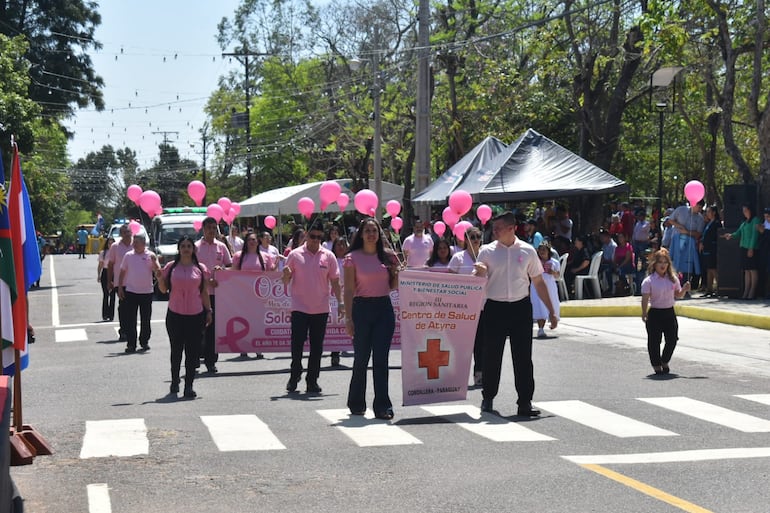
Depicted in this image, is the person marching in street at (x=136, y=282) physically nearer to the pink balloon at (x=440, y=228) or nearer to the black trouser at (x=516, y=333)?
the black trouser at (x=516, y=333)

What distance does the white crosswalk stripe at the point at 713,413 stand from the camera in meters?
10.7

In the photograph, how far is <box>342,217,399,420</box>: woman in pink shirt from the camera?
11.4 meters

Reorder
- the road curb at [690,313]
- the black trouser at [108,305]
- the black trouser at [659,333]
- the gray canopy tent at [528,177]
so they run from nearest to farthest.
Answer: the black trouser at [659,333]
the road curb at [690,313]
the black trouser at [108,305]
the gray canopy tent at [528,177]

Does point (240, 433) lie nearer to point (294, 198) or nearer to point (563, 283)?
point (563, 283)

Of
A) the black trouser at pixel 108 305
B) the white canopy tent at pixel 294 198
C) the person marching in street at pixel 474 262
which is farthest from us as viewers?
the white canopy tent at pixel 294 198

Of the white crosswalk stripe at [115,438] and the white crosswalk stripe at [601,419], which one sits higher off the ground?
the white crosswalk stripe at [601,419]

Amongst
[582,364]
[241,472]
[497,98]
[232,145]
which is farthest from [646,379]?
[232,145]

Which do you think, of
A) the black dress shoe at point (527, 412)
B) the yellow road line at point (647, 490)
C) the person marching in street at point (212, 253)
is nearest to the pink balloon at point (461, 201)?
the person marching in street at point (212, 253)

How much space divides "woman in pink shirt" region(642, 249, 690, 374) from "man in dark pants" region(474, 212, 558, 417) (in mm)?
3622

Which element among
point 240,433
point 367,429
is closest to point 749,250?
point 367,429

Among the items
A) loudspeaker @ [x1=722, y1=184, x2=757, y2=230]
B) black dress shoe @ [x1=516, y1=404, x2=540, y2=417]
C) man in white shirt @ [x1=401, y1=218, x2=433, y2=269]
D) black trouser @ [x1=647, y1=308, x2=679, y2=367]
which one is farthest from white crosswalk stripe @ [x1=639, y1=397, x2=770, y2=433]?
loudspeaker @ [x1=722, y1=184, x2=757, y2=230]

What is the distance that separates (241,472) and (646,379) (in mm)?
6951

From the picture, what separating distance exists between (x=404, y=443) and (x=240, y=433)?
4.97ft

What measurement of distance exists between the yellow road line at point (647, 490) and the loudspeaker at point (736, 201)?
16.7 m
